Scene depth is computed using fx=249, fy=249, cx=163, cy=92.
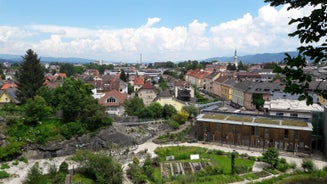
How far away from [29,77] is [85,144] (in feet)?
38.8

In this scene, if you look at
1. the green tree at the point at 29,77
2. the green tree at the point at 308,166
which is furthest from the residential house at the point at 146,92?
the green tree at the point at 308,166

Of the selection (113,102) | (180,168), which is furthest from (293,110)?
(113,102)

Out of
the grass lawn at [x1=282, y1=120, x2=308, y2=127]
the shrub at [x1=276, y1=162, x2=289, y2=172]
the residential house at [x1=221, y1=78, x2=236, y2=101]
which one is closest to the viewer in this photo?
the shrub at [x1=276, y1=162, x2=289, y2=172]

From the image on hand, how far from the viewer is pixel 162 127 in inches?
1094

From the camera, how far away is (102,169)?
1540 centimetres

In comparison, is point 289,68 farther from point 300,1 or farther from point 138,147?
point 138,147

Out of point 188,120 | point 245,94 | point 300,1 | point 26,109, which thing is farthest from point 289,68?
point 245,94

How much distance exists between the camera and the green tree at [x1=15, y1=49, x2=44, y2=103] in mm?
28084

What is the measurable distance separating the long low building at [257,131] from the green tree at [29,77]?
1898cm

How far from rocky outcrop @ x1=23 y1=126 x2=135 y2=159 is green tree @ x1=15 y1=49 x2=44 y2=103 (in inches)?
372

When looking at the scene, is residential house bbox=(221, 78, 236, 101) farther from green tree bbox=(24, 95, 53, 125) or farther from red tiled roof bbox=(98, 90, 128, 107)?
green tree bbox=(24, 95, 53, 125)

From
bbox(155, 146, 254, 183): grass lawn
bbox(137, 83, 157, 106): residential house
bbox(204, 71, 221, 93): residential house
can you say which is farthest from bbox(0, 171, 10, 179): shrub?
bbox(204, 71, 221, 93): residential house

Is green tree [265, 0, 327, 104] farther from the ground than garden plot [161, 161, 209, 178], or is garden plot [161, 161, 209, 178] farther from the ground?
green tree [265, 0, 327, 104]

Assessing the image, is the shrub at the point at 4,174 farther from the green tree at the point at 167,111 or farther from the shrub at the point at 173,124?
the green tree at the point at 167,111
